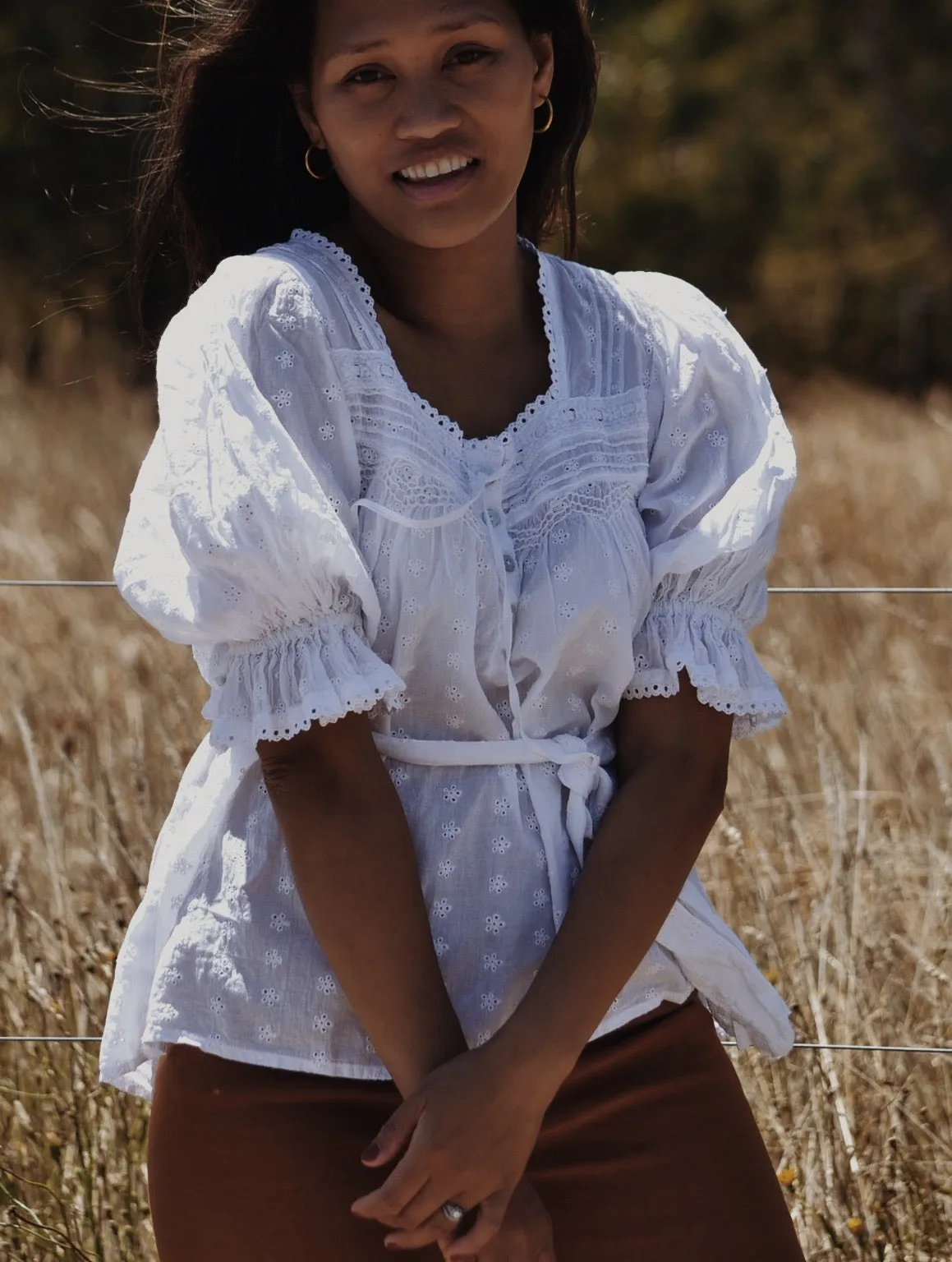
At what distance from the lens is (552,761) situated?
60.4 inches

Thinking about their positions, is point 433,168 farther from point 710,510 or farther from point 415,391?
point 710,510

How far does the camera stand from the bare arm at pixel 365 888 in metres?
1.41

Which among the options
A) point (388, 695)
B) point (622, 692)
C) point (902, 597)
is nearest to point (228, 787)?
point (388, 695)

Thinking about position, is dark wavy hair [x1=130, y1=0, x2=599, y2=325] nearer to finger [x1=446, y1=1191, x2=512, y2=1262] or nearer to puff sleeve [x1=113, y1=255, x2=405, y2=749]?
puff sleeve [x1=113, y1=255, x2=405, y2=749]

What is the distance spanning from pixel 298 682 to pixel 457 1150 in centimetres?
→ 35

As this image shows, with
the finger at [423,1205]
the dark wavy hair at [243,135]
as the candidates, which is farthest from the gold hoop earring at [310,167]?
the finger at [423,1205]

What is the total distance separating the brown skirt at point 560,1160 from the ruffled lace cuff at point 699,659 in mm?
258

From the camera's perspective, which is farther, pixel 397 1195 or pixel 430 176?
pixel 430 176

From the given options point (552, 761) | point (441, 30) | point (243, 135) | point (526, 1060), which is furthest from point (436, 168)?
point (526, 1060)

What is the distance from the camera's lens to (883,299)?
37.9 feet

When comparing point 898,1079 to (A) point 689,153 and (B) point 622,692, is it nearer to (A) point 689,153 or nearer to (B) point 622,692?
(B) point 622,692

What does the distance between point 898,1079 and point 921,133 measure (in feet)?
33.4

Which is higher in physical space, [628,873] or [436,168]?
[436,168]

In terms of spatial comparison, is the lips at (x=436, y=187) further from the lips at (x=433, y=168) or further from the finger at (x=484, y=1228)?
the finger at (x=484, y=1228)
